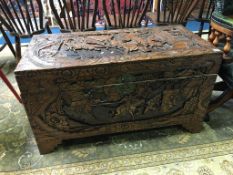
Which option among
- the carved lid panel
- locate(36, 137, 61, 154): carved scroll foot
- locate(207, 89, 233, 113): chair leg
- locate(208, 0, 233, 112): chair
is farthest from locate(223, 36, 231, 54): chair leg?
locate(36, 137, 61, 154): carved scroll foot

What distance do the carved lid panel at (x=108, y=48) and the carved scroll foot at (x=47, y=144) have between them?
1.59 ft

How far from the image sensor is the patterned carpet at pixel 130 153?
48.7 inches

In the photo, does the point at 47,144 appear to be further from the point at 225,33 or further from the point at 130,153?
the point at 225,33

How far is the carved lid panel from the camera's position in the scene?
3.58 feet

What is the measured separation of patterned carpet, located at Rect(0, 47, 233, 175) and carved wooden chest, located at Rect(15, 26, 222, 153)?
10 centimetres

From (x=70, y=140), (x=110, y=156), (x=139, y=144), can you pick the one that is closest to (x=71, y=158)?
(x=70, y=140)

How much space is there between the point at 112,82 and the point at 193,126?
2.28 ft

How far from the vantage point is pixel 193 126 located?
4.70 feet

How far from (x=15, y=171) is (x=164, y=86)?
101cm

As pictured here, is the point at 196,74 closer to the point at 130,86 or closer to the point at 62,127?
the point at 130,86

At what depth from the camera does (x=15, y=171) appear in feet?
4.01

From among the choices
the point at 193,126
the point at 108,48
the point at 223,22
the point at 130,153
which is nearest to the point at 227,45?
the point at 223,22

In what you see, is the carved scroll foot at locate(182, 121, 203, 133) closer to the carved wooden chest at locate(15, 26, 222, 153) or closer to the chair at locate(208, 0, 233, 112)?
the carved wooden chest at locate(15, 26, 222, 153)

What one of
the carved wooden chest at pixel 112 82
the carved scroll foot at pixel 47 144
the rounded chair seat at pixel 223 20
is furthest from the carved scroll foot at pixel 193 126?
the carved scroll foot at pixel 47 144
